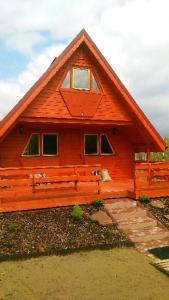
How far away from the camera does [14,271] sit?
27.3 feet

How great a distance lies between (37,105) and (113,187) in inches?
175

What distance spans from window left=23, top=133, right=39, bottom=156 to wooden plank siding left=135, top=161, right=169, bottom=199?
4.92 metres

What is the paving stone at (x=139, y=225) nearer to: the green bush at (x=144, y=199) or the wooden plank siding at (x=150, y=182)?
the green bush at (x=144, y=199)

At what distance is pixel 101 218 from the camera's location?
11.3 meters

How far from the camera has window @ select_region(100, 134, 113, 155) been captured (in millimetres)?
17250

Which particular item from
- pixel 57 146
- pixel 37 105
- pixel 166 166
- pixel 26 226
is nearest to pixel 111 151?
pixel 57 146

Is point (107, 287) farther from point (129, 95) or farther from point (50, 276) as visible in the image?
point (129, 95)

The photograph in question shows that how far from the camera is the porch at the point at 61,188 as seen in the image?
456 inches

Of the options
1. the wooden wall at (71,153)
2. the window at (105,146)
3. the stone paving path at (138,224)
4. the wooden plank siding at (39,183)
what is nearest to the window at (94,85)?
the wooden wall at (71,153)

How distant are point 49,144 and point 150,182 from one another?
504 centimetres

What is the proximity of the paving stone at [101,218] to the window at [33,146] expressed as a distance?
5.27 meters

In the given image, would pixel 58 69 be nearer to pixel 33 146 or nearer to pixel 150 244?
pixel 33 146

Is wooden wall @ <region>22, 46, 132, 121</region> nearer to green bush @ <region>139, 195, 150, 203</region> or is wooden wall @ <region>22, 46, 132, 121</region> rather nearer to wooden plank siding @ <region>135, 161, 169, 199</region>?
wooden plank siding @ <region>135, 161, 169, 199</region>

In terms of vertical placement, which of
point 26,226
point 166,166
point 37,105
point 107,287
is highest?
point 37,105
